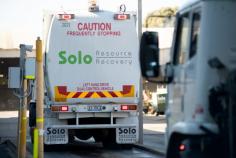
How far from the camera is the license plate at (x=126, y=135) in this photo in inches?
724

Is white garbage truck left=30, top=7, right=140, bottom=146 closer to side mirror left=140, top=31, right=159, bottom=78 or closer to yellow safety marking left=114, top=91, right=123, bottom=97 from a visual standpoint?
yellow safety marking left=114, top=91, right=123, bottom=97

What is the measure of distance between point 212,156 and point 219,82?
0.74 m

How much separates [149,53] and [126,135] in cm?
1136

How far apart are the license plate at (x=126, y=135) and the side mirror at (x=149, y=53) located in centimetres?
1113

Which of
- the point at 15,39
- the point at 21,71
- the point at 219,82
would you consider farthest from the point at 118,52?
the point at 15,39

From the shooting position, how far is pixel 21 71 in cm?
1584

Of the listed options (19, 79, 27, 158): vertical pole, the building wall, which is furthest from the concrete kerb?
the building wall

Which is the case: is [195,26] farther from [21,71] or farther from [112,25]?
[112,25]

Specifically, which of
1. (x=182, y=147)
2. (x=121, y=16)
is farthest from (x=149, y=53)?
(x=121, y=16)

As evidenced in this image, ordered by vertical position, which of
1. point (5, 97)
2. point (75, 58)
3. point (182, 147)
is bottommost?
point (5, 97)

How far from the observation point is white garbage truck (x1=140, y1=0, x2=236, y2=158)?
6426mm

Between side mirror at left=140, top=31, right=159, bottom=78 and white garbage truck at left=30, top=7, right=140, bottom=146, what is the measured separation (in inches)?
416

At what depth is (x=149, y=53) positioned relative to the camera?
23.8 feet

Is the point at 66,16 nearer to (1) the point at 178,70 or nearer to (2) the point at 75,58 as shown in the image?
(2) the point at 75,58
